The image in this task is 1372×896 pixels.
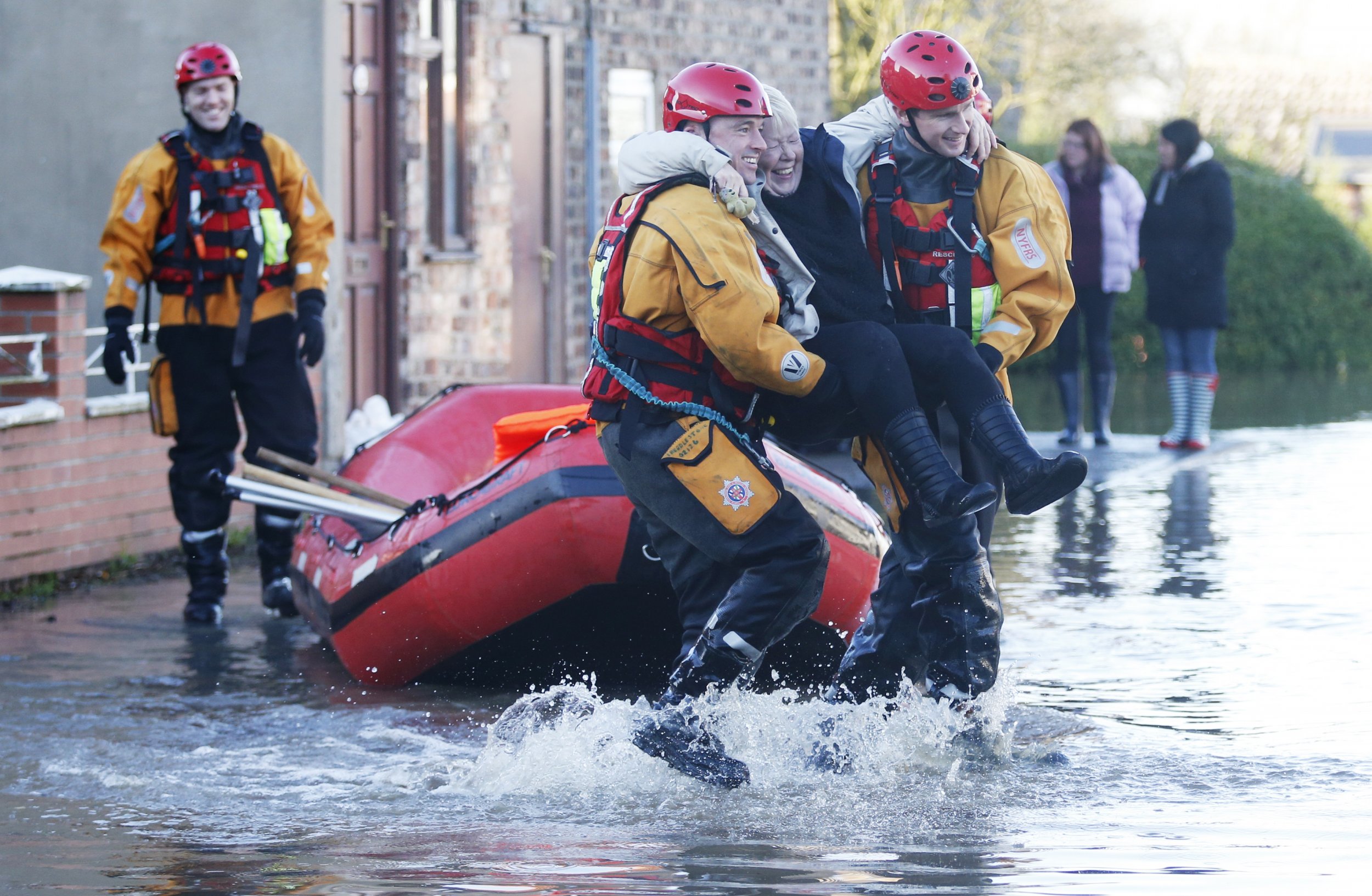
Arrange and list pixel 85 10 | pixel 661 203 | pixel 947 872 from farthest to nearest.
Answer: pixel 85 10 < pixel 661 203 < pixel 947 872

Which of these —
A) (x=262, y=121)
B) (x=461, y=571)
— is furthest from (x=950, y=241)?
(x=262, y=121)

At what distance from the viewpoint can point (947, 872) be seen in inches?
157

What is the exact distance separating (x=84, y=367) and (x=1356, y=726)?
5.54 m

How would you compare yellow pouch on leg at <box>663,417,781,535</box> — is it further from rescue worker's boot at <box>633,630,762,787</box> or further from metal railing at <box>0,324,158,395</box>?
metal railing at <box>0,324,158,395</box>

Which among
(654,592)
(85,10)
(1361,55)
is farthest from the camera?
(1361,55)

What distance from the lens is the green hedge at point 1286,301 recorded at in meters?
20.0

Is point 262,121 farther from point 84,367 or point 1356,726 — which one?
point 1356,726

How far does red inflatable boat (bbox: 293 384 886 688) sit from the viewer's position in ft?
18.7

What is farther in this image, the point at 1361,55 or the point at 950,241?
the point at 1361,55

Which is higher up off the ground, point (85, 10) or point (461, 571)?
point (85, 10)

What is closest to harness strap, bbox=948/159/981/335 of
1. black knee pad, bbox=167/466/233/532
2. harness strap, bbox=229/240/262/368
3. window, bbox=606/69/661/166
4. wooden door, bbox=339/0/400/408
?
A: harness strap, bbox=229/240/262/368

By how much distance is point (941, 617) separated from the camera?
5.21 metres

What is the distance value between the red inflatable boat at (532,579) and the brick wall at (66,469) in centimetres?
207

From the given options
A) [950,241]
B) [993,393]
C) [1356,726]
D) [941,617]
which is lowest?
[1356,726]
